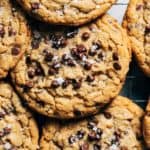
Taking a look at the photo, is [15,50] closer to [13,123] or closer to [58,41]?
[58,41]

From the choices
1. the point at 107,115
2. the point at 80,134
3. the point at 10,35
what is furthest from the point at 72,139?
the point at 10,35

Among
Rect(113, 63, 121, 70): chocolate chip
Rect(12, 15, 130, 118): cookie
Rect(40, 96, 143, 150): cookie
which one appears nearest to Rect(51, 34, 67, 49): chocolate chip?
Rect(12, 15, 130, 118): cookie

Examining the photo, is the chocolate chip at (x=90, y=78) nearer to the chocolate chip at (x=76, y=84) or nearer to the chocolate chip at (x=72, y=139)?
the chocolate chip at (x=76, y=84)

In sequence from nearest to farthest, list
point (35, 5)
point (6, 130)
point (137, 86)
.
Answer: point (35, 5), point (6, 130), point (137, 86)

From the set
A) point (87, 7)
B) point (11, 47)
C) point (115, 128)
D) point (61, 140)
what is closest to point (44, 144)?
point (61, 140)

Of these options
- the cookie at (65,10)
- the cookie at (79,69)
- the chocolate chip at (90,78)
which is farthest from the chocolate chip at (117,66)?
the cookie at (65,10)

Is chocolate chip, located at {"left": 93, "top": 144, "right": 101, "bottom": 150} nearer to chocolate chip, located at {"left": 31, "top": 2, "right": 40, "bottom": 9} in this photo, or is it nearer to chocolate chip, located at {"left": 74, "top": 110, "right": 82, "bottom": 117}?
chocolate chip, located at {"left": 74, "top": 110, "right": 82, "bottom": 117}

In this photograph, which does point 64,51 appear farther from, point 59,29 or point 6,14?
point 6,14
